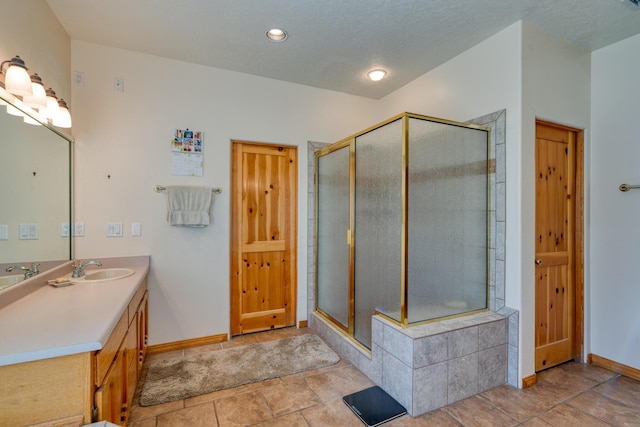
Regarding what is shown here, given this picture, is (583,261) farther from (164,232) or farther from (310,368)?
(164,232)

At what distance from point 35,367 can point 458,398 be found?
2.28 meters

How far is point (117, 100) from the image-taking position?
258 centimetres

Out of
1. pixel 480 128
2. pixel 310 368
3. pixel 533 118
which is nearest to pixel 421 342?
pixel 310 368

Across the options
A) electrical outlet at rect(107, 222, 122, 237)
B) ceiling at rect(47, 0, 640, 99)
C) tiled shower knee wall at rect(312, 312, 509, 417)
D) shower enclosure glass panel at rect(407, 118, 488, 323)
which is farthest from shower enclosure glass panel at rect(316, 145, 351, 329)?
electrical outlet at rect(107, 222, 122, 237)

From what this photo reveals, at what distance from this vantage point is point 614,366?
241 centimetres

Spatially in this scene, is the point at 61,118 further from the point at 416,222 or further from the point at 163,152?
the point at 416,222

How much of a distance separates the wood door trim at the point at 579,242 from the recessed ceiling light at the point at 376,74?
5.67 feet

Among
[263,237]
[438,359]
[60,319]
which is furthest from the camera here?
[263,237]

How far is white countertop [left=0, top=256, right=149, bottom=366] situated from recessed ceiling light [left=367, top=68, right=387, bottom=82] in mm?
2741

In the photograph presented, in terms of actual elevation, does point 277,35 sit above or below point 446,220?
above

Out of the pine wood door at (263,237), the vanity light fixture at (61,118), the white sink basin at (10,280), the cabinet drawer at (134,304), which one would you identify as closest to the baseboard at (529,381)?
the pine wood door at (263,237)

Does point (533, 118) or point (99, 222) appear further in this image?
point (99, 222)

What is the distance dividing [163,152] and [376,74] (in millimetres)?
2178

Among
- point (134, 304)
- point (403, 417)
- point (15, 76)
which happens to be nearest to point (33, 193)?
point (15, 76)
